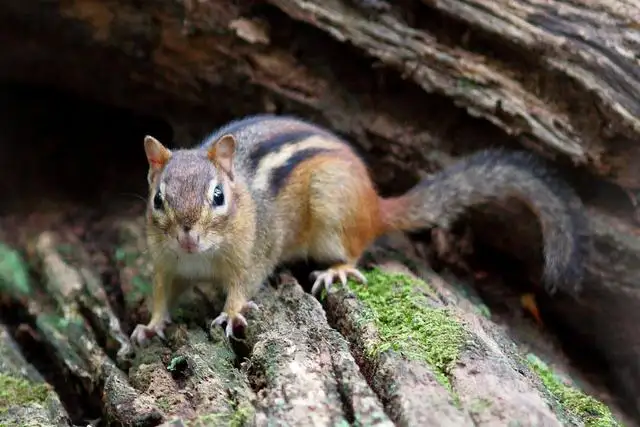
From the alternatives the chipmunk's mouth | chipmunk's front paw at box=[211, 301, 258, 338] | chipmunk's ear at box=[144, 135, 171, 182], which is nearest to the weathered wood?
chipmunk's front paw at box=[211, 301, 258, 338]

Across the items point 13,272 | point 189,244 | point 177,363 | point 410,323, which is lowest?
point 13,272

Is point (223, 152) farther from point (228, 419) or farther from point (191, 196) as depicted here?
point (228, 419)

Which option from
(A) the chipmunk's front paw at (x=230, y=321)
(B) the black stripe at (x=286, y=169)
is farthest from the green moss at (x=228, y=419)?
(B) the black stripe at (x=286, y=169)

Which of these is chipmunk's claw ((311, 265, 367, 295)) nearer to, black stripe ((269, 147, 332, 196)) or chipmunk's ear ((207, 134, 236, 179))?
black stripe ((269, 147, 332, 196))

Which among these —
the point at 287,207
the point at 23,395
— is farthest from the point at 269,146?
the point at 23,395

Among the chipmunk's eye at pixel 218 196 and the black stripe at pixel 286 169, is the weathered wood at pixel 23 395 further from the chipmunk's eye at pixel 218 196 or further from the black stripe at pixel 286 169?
the black stripe at pixel 286 169
